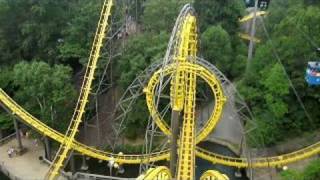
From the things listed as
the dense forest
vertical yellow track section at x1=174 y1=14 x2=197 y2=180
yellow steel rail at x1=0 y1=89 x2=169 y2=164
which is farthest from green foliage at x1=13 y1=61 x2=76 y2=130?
vertical yellow track section at x1=174 y1=14 x2=197 y2=180

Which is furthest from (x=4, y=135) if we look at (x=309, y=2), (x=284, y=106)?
(x=309, y=2)

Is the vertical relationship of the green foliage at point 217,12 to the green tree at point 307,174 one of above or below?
above

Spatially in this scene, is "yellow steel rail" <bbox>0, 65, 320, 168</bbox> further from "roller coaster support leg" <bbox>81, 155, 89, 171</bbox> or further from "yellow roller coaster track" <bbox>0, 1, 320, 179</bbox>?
"roller coaster support leg" <bbox>81, 155, 89, 171</bbox>

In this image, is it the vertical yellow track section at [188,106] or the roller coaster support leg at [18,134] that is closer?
the vertical yellow track section at [188,106]

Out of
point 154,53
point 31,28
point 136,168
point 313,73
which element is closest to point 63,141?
point 136,168

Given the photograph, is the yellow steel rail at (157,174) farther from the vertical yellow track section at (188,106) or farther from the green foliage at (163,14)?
the green foliage at (163,14)

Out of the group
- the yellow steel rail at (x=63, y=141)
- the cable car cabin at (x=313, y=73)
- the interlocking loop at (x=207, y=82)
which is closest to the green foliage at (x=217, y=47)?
the interlocking loop at (x=207, y=82)

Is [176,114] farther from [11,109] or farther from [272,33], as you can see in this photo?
[272,33]
